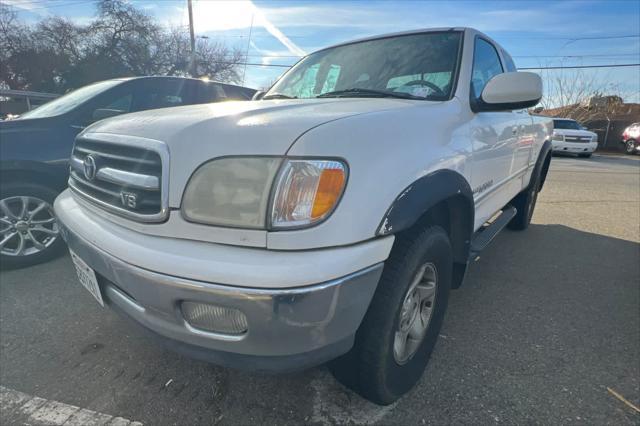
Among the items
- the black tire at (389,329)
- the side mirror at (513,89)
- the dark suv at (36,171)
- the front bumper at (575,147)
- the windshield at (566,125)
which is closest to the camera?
the black tire at (389,329)

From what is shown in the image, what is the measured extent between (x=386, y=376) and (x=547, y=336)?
4.61 ft

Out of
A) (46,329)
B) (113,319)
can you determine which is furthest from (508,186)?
(46,329)

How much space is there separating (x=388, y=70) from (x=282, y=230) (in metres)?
1.61

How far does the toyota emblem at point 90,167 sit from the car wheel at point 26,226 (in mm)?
1724

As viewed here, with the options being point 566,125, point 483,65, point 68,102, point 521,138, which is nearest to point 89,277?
point 68,102

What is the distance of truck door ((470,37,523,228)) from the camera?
2260 mm

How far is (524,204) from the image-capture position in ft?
14.6

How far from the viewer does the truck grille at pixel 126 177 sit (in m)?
1.40

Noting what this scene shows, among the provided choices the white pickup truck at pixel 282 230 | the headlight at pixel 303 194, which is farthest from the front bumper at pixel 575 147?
the headlight at pixel 303 194

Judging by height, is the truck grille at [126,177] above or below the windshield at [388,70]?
below

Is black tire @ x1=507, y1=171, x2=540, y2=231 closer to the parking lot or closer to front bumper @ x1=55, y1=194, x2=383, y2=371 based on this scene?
the parking lot

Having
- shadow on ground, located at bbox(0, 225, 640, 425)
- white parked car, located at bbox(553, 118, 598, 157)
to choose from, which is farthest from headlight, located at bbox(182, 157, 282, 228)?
white parked car, located at bbox(553, 118, 598, 157)

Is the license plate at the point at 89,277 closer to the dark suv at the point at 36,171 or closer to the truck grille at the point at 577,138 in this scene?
the dark suv at the point at 36,171

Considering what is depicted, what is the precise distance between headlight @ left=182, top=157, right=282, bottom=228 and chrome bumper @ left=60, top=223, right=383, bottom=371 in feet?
0.75
